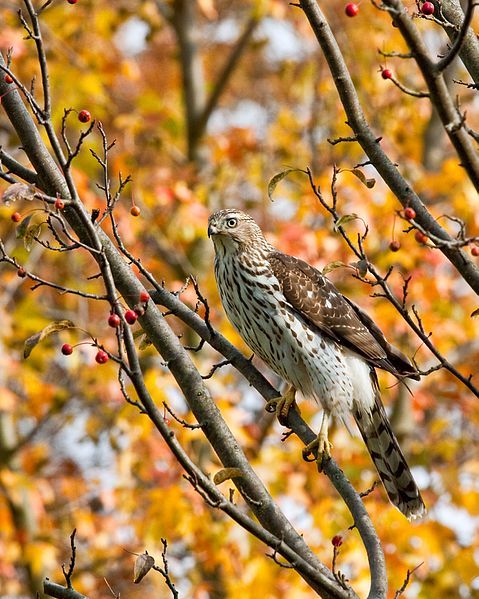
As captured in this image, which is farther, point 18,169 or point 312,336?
point 312,336

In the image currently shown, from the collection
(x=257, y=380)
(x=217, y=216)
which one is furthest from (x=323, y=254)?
(x=257, y=380)

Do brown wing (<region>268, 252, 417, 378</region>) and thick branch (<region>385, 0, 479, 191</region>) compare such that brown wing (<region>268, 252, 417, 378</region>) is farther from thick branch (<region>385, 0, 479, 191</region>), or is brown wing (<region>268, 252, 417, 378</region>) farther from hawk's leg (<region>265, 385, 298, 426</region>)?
thick branch (<region>385, 0, 479, 191</region>)

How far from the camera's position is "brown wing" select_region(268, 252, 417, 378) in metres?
5.45

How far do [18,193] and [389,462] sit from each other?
10.8 feet

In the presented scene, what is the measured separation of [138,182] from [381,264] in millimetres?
2717

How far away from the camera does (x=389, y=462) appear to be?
5.62 m

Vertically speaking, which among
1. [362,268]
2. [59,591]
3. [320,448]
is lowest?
[59,591]

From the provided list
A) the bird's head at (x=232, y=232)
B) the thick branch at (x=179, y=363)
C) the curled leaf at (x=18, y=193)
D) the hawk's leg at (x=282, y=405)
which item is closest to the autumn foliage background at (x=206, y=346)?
the bird's head at (x=232, y=232)

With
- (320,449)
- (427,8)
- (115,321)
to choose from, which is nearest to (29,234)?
(115,321)

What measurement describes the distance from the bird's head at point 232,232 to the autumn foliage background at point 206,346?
5.99ft

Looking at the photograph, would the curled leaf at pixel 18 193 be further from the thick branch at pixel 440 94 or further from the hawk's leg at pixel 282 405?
the hawk's leg at pixel 282 405

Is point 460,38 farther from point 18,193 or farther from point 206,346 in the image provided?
point 206,346

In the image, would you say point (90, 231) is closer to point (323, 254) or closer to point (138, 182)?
point (323, 254)

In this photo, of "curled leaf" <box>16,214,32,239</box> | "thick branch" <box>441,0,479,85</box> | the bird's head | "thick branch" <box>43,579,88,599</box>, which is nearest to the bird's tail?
the bird's head
